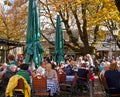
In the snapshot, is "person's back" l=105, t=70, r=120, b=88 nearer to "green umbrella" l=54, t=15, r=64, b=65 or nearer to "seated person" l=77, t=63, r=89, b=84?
"seated person" l=77, t=63, r=89, b=84

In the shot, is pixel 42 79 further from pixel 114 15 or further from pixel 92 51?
pixel 92 51

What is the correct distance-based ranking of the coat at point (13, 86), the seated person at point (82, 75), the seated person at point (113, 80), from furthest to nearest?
the seated person at point (82, 75)
the seated person at point (113, 80)
the coat at point (13, 86)

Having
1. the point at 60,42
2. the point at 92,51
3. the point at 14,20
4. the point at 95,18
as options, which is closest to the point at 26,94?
the point at 60,42

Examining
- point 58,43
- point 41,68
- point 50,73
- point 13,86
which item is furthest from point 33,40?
point 58,43

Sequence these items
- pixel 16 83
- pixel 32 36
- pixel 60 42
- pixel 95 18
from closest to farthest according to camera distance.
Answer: pixel 16 83 < pixel 32 36 < pixel 60 42 < pixel 95 18

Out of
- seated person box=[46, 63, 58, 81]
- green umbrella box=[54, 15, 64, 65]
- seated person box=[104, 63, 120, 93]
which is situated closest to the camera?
seated person box=[104, 63, 120, 93]

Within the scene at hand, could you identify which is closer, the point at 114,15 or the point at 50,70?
the point at 50,70

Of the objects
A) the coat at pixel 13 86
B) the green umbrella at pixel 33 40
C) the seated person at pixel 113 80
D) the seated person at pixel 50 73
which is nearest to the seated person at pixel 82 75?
the green umbrella at pixel 33 40

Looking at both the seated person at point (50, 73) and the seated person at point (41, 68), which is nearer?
the seated person at point (50, 73)

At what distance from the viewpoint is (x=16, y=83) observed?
1079 centimetres

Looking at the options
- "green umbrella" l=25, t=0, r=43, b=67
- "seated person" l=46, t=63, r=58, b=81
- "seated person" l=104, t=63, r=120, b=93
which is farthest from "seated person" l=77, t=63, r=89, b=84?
"seated person" l=104, t=63, r=120, b=93

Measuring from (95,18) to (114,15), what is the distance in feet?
4.84

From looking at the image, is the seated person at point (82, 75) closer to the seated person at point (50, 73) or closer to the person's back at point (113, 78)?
the seated person at point (50, 73)

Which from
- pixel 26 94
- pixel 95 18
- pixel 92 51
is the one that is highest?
pixel 95 18
